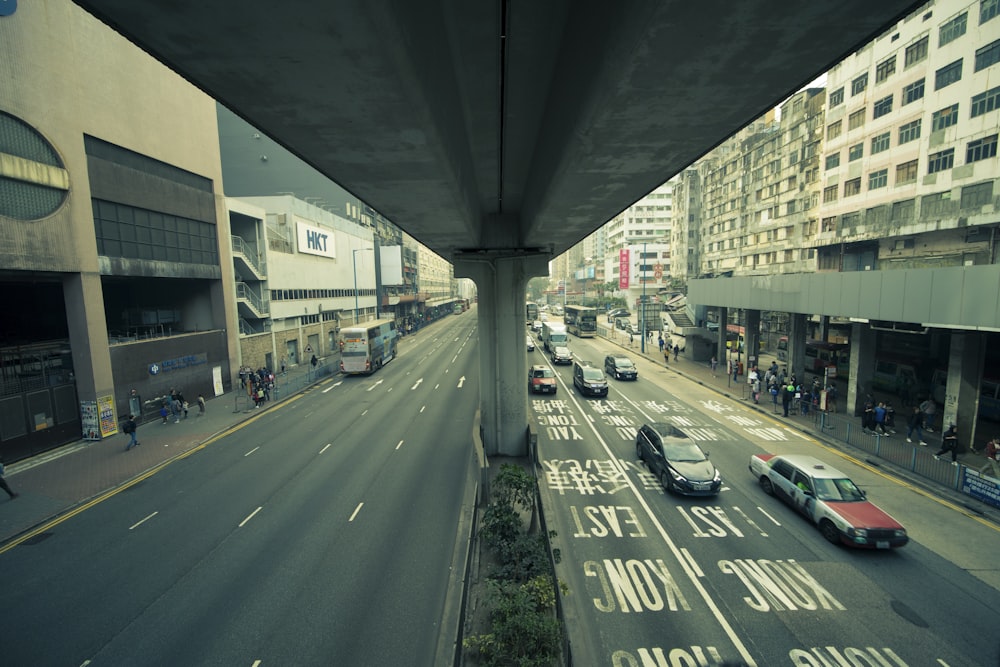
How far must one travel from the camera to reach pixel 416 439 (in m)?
18.9

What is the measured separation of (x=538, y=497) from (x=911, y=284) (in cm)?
1665

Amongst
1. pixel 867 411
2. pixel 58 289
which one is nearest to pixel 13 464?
pixel 58 289

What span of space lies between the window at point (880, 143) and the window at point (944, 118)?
2.98 m

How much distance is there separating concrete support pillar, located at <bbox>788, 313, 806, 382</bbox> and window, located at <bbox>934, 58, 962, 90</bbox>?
40.8 feet

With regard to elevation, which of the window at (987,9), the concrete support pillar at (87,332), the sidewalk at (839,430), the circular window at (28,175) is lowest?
the sidewalk at (839,430)

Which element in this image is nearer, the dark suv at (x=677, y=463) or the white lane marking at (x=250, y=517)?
the white lane marking at (x=250, y=517)

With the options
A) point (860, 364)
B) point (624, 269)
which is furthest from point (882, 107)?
point (624, 269)

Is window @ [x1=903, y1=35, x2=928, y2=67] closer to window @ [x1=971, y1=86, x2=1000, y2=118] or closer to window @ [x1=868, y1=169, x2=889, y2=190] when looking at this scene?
window @ [x1=971, y1=86, x2=1000, y2=118]

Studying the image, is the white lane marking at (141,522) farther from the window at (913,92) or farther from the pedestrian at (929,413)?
the window at (913,92)

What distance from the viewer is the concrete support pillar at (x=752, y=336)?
94.4ft

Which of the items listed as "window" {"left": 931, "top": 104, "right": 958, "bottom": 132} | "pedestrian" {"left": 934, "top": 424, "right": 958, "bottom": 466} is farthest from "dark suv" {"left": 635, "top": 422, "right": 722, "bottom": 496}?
"window" {"left": 931, "top": 104, "right": 958, "bottom": 132}

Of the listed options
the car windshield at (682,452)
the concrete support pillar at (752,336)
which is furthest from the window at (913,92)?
the car windshield at (682,452)

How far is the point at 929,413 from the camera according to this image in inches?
707

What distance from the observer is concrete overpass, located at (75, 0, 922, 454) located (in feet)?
11.4
